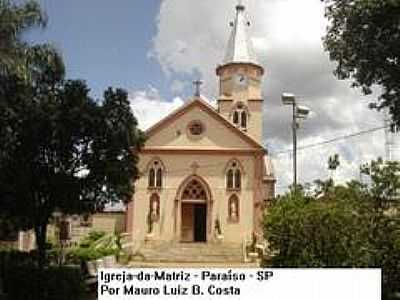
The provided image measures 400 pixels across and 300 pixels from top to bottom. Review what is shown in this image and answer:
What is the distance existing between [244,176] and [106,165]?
21.4 metres

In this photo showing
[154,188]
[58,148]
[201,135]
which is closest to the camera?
[58,148]

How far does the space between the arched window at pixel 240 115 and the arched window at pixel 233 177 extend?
4.19m

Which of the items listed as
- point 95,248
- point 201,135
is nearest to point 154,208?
point 201,135

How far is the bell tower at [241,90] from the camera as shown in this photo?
46.7 m

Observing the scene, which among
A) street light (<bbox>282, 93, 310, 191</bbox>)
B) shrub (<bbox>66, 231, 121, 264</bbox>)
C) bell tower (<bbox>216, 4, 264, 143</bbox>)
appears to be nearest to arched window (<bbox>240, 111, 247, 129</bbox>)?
bell tower (<bbox>216, 4, 264, 143</bbox>)

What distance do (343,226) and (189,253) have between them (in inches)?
881

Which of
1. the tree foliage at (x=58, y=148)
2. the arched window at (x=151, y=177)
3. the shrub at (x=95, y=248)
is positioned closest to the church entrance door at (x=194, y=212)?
the arched window at (x=151, y=177)

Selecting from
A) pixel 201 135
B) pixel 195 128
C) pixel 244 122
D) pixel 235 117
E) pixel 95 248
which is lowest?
pixel 95 248

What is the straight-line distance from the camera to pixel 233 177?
4331cm

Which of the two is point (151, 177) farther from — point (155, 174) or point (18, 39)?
point (18, 39)

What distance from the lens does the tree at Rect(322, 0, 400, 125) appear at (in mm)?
18375

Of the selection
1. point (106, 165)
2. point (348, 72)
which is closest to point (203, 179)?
point (106, 165)

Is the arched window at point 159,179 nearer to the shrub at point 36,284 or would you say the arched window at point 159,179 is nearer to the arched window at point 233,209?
the arched window at point 233,209

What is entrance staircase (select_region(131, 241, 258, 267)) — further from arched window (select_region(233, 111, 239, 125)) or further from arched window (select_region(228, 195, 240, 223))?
arched window (select_region(233, 111, 239, 125))
